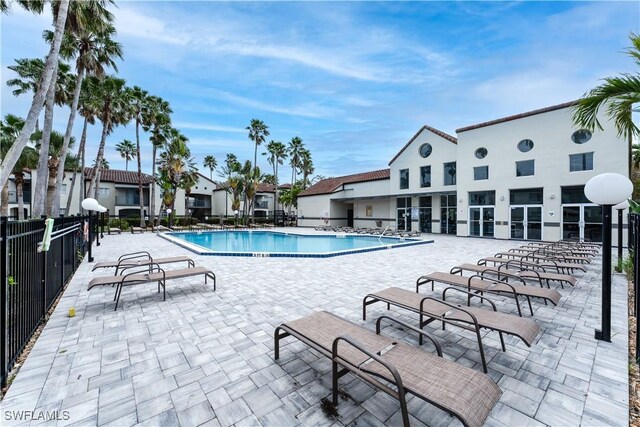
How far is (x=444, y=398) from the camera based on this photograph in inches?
72.9

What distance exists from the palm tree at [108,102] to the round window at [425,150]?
22.3 m

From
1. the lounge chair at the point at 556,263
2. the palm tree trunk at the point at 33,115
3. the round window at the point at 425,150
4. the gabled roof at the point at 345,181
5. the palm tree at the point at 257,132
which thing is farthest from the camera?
the palm tree at the point at 257,132

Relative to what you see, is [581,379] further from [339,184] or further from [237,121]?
[237,121]

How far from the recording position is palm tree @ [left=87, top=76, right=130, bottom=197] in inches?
686

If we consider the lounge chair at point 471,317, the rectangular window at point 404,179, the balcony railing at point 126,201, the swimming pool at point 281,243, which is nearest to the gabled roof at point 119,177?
the balcony railing at point 126,201

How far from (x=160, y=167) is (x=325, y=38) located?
2365 centimetres

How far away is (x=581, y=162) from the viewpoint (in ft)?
48.4

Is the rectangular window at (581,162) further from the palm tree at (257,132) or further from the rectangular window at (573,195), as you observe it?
the palm tree at (257,132)

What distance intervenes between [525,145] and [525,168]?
141cm

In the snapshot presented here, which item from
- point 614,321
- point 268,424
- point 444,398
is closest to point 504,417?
point 444,398

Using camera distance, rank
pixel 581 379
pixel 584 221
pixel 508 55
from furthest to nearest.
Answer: pixel 584 221
pixel 508 55
pixel 581 379

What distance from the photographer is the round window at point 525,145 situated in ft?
54.2

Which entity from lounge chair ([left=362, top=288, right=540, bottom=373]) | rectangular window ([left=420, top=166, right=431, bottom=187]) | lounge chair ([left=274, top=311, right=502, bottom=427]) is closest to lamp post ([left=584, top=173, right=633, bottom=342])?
lounge chair ([left=362, top=288, right=540, bottom=373])

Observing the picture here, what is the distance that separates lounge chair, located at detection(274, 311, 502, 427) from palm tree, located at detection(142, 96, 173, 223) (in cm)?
2681
